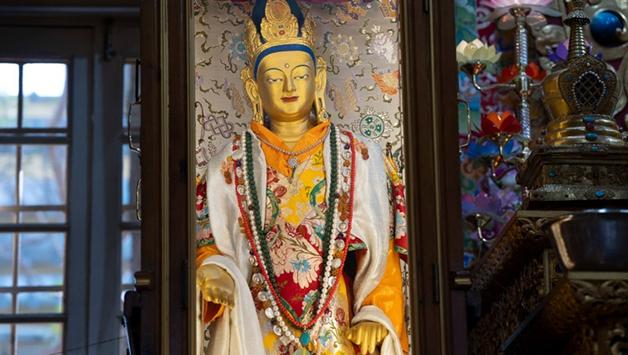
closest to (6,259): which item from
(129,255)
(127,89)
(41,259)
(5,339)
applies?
(41,259)

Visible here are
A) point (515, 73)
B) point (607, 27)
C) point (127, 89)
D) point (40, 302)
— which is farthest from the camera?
point (127, 89)

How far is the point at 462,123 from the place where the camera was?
3.42 m

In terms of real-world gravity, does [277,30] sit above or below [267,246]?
above

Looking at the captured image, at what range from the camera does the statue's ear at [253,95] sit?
3.09 m

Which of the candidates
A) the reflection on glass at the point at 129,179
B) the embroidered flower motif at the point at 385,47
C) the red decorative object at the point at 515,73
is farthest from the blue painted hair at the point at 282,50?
the reflection on glass at the point at 129,179

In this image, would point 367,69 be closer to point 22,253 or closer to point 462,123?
point 462,123

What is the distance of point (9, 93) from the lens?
4523 millimetres

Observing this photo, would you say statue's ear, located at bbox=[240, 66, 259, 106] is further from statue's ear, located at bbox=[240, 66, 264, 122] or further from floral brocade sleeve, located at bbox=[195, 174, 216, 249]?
floral brocade sleeve, located at bbox=[195, 174, 216, 249]

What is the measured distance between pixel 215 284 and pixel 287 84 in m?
0.44

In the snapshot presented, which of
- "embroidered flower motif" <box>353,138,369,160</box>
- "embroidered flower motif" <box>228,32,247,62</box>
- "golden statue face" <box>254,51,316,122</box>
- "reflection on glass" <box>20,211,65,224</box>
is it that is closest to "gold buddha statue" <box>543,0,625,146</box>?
"embroidered flower motif" <box>353,138,369,160</box>

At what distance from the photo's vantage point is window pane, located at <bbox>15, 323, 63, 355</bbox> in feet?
14.4

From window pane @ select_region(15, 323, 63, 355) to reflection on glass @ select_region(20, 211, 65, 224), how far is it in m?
0.30

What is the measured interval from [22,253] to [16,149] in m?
0.31

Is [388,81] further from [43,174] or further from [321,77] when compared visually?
[43,174]
